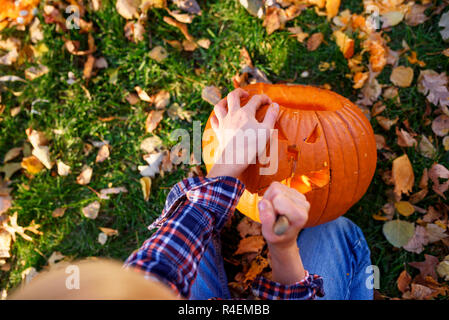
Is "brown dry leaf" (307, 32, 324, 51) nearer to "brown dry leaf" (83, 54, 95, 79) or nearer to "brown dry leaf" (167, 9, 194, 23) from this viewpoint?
"brown dry leaf" (167, 9, 194, 23)

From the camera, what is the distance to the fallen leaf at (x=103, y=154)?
2336mm

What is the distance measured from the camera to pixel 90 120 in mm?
2387

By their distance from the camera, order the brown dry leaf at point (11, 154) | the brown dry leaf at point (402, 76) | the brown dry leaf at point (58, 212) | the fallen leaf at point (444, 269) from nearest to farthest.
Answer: the fallen leaf at point (444, 269), the brown dry leaf at point (402, 76), the brown dry leaf at point (58, 212), the brown dry leaf at point (11, 154)

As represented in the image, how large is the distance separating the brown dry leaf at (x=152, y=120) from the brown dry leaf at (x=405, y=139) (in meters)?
1.67

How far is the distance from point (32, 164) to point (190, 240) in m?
1.80

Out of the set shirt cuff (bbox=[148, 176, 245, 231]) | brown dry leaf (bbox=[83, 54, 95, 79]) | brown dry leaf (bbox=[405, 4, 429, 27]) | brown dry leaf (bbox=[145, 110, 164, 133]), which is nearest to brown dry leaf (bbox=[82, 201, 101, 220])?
brown dry leaf (bbox=[145, 110, 164, 133])

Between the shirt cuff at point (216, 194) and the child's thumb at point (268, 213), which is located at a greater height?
the shirt cuff at point (216, 194)

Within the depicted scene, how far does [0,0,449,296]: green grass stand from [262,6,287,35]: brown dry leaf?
0.05 meters

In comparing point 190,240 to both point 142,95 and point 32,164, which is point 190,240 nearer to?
point 142,95

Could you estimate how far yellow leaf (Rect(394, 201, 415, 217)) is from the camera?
1.99 meters

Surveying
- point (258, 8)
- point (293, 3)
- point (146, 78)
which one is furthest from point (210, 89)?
point (293, 3)

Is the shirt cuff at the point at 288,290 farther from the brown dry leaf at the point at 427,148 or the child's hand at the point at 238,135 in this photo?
the brown dry leaf at the point at 427,148

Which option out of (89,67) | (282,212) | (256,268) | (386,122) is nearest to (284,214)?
(282,212)

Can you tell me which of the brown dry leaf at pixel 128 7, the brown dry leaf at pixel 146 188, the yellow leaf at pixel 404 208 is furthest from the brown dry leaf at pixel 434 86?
the brown dry leaf at pixel 128 7
